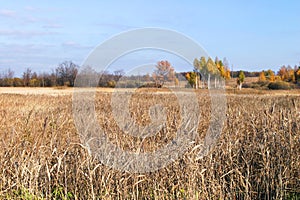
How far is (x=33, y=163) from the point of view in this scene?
11.9 feet

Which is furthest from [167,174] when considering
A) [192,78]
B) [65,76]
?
[65,76]

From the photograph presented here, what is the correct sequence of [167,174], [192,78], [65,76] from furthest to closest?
[65,76] < [192,78] < [167,174]

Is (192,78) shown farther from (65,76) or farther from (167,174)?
(65,76)

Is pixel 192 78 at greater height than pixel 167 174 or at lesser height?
greater

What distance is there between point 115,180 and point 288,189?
5.93 feet

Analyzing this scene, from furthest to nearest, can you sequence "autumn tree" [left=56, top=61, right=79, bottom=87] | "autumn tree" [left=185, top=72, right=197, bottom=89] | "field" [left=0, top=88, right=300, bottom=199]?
1. "autumn tree" [left=56, top=61, right=79, bottom=87]
2. "autumn tree" [left=185, top=72, right=197, bottom=89]
3. "field" [left=0, top=88, right=300, bottom=199]

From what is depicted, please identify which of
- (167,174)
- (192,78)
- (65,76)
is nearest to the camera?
(167,174)

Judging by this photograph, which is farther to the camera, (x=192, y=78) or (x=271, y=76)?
(x=271, y=76)

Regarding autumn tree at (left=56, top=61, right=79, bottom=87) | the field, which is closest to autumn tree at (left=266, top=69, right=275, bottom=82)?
autumn tree at (left=56, top=61, right=79, bottom=87)

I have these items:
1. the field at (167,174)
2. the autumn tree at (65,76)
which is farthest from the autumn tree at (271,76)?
the field at (167,174)

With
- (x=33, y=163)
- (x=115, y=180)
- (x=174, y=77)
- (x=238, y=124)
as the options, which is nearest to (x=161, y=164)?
(x=115, y=180)

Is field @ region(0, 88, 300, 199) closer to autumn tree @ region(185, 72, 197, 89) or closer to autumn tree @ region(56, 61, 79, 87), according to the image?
autumn tree @ region(185, 72, 197, 89)

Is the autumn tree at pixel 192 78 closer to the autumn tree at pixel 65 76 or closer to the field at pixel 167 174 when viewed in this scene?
the field at pixel 167 174

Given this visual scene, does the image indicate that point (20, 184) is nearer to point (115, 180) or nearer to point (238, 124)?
point (115, 180)
